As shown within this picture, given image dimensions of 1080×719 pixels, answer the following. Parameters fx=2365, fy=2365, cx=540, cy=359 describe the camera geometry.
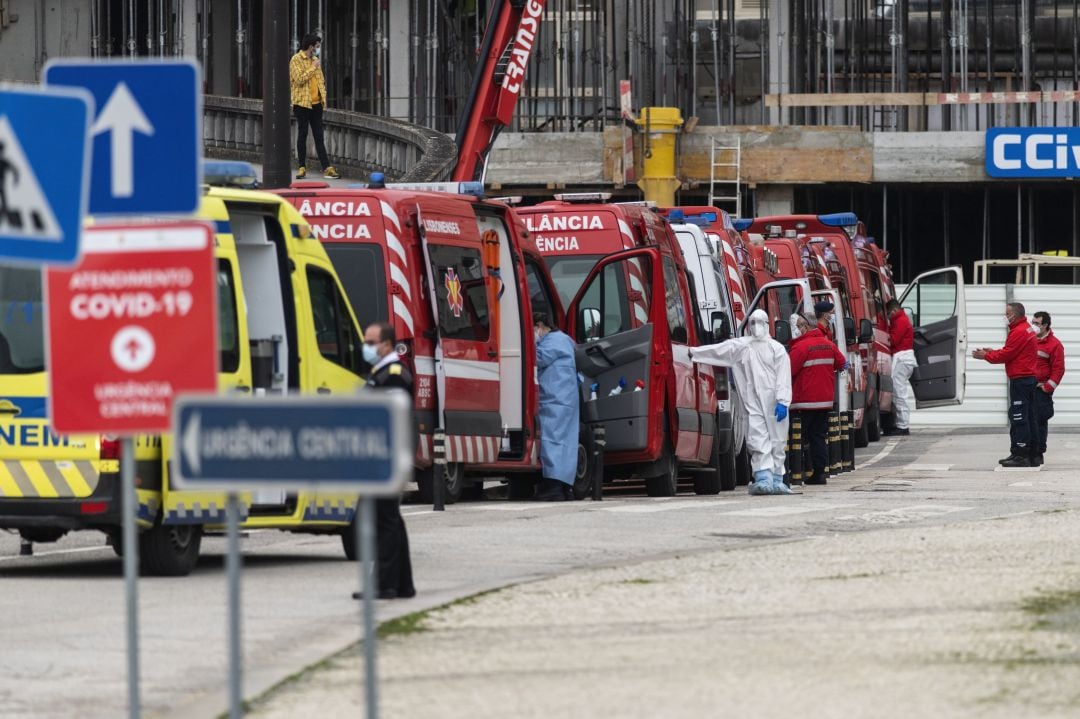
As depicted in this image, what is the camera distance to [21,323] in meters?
12.9

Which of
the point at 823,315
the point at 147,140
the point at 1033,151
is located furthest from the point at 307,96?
the point at 147,140

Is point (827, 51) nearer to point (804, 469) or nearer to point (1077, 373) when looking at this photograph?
point (1077, 373)

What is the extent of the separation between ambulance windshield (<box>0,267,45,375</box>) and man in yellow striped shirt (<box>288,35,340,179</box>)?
15.1 metres

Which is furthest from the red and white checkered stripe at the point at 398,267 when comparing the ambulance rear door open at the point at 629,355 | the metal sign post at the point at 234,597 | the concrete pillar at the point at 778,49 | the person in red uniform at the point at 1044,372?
the concrete pillar at the point at 778,49

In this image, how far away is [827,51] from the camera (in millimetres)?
42125

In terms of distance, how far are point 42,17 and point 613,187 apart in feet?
41.9

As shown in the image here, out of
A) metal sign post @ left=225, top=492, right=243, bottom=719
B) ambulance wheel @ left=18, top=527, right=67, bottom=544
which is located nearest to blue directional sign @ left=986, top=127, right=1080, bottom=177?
ambulance wheel @ left=18, top=527, right=67, bottom=544

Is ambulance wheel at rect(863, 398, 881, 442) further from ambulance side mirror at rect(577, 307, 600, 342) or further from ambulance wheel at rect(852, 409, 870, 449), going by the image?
ambulance side mirror at rect(577, 307, 600, 342)

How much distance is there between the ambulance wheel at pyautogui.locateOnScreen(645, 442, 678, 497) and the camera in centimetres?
2064

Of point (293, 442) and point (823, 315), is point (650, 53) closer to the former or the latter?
point (823, 315)

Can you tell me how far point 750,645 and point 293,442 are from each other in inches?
153

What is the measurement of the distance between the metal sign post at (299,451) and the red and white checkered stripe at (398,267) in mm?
10719

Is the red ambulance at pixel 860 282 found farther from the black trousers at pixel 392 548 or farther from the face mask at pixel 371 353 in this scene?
the black trousers at pixel 392 548

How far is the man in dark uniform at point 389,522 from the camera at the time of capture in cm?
1155
